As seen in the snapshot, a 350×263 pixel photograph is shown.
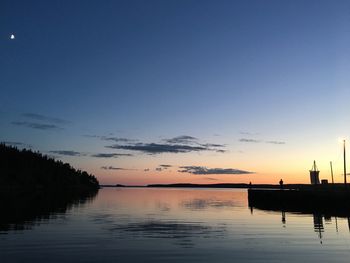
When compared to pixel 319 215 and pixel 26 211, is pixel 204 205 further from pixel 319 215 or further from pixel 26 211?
pixel 26 211

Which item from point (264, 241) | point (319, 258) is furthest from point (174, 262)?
point (264, 241)

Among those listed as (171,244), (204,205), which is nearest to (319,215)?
(171,244)

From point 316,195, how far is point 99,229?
165ft

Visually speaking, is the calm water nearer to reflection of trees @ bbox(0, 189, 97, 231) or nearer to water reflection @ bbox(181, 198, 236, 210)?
reflection of trees @ bbox(0, 189, 97, 231)

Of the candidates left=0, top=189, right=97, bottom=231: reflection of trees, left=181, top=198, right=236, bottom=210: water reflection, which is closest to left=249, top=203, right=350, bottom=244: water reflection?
left=181, top=198, right=236, bottom=210: water reflection

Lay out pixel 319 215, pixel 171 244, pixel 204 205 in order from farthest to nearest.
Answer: pixel 204 205
pixel 319 215
pixel 171 244

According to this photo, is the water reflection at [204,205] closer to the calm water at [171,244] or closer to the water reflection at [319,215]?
the water reflection at [319,215]

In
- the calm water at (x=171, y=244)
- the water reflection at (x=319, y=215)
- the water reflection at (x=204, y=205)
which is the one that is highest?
the water reflection at (x=204, y=205)

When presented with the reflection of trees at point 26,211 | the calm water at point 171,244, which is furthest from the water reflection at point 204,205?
the calm water at point 171,244

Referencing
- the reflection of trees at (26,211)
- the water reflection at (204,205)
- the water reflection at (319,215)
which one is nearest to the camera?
the water reflection at (319,215)

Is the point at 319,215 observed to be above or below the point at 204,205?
below

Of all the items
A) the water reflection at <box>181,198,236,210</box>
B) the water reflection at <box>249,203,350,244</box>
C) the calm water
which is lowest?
the calm water

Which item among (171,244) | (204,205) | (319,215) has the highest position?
(204,205)

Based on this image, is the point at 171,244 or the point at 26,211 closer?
the point at 171,244
